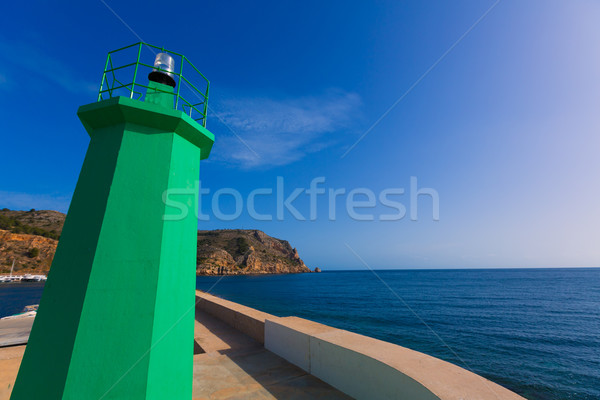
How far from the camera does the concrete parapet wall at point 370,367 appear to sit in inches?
120

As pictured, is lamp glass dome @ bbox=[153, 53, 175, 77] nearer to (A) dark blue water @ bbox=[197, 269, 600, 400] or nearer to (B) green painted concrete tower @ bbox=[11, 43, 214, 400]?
(B) green painted concrete tower @ bbox=[11, 43, 214, 400]

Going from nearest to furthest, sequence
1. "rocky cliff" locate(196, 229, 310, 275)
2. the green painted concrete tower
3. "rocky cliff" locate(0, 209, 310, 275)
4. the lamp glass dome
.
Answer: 1. the green painted concrete tower
2. the lamp glass dome
3. "rocky cliff" locate(0, 209, 310, 275)
4. "rocky cliff" locate(196, 229, 310, 275)

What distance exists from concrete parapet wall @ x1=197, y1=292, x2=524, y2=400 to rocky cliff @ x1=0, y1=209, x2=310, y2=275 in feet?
310

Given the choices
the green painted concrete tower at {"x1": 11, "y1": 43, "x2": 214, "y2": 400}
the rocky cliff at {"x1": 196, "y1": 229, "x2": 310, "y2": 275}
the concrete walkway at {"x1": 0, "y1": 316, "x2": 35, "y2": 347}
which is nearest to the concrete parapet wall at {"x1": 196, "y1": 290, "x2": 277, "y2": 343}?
the green painted concrete tower at {"x1": 11, "y1": 43, "x2": 214, "y2": 400}

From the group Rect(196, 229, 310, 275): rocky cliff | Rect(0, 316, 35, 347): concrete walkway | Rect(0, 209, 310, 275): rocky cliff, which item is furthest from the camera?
Rect(196, 229, 310, 275): rocky cliff

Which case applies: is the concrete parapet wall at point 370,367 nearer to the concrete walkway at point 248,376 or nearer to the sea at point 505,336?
the concrete walkway at point 248,376

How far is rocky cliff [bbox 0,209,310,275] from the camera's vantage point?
70.2 m

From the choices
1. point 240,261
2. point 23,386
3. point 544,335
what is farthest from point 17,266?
point 544,335

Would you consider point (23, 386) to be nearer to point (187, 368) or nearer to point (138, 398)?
point (138, 398)

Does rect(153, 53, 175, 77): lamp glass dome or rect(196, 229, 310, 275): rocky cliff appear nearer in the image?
rect(153, 53, 175, 77): lamp glass dome

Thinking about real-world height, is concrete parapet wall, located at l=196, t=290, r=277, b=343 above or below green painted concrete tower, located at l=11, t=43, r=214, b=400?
below

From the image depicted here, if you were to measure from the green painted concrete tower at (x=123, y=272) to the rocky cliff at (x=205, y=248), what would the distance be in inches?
3744

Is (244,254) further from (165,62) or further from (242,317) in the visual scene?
(165,62)

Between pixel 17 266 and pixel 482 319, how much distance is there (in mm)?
101974
